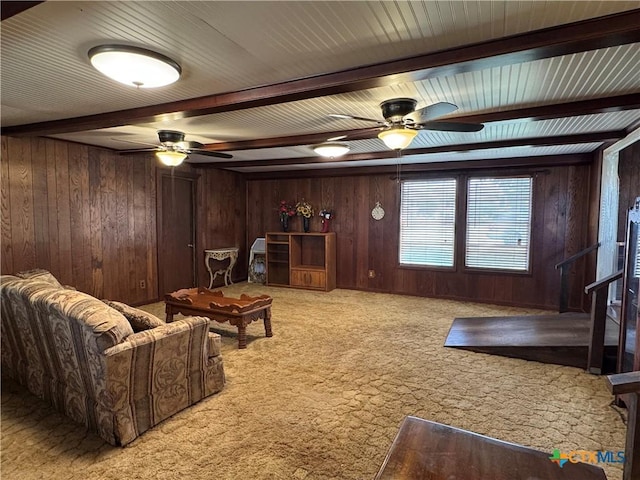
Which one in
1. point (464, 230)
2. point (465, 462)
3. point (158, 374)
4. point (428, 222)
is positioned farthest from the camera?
point (428, 222)

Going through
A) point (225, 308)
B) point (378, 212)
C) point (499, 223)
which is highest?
point (378, 212)

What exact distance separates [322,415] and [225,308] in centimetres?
162

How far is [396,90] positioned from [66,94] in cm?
253

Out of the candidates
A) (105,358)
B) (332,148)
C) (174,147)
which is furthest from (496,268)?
(105,358)

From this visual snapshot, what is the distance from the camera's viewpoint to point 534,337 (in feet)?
12.5

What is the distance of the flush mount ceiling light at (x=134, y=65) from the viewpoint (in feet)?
6.45

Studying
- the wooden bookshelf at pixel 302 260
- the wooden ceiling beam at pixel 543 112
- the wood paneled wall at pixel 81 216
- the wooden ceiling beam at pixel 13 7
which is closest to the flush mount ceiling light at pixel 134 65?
the wooden ceiling beam at pixel 13 7

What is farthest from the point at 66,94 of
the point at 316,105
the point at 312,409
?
the point at 312,409

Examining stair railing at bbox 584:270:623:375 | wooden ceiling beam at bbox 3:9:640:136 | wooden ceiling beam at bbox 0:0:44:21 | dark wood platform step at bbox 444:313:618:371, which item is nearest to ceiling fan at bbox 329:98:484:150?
wooden ceiling beam at bbox 3:9:640:136

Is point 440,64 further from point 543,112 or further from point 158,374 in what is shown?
point 158,374

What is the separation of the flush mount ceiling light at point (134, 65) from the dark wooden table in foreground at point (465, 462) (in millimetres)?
2329

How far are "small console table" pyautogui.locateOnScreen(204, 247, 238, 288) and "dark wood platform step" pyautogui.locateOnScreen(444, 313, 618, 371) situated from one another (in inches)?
167

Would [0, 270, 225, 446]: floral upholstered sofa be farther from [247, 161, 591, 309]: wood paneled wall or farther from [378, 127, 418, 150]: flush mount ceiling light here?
[247, 161, 591, 309]: wood paneled wall

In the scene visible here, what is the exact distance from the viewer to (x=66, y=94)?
2.79 meters
